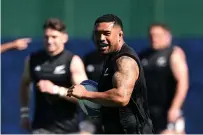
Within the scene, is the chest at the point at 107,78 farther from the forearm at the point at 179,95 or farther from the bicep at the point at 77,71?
the forearm at the point at 179,95

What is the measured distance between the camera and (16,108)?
11750mm

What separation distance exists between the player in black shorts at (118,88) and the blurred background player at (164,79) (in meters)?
3.67

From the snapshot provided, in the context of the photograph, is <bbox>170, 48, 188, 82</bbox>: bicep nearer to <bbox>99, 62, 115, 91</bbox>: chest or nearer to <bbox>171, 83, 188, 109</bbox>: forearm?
<bbox>171, 83, 188, 109</bbox>: forearm

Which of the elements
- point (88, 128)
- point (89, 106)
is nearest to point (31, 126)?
point (88, 128)

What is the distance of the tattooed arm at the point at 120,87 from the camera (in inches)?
234

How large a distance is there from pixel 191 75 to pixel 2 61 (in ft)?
9.94

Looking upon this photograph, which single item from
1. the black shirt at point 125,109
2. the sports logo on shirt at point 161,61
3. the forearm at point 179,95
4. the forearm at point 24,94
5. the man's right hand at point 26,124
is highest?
the black shirt at point 125,109

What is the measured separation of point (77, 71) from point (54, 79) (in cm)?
35

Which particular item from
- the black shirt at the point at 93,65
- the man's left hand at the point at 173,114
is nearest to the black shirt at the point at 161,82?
the man's left hand at the point at 173,114

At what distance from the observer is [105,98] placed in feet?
19.6

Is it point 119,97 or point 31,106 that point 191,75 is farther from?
point 119,97

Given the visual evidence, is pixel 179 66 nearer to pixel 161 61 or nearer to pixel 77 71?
pixel 161 61

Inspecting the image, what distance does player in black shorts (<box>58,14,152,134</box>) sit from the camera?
5.97 metres

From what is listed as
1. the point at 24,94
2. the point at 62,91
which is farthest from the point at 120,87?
the point at 24,94
